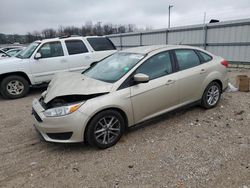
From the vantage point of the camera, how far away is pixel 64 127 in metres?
3.17

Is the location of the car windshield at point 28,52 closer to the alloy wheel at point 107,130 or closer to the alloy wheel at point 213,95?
the alloy wheel at point 107,130

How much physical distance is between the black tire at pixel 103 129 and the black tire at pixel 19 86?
451 cm

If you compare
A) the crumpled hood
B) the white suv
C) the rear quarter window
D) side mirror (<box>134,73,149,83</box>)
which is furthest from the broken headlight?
the white suv

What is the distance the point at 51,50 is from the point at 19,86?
5.10 ft

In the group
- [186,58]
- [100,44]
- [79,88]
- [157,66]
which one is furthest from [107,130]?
[100,44]

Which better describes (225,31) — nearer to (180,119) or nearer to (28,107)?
(180,119)

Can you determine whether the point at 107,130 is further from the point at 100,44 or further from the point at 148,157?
the point at 100,44

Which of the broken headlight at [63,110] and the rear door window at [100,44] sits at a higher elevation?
the rear door window at [100,44]

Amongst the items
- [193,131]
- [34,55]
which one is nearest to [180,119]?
[193,131]

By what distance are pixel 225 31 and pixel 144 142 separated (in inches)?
346

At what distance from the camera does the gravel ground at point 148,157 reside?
2746mm

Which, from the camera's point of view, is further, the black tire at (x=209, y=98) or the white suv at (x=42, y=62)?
the white suv at (x=42, y=62)

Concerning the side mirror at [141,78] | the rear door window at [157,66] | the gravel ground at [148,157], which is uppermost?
the rear door window at [157,66]

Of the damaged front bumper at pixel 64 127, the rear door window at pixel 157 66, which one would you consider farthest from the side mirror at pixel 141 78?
the damaged front bumper at pixel 64 127
